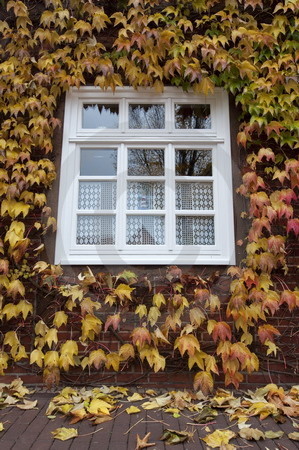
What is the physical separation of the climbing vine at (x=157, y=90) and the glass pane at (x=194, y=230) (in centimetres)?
33

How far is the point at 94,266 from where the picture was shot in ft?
11.4

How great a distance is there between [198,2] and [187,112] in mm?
1051

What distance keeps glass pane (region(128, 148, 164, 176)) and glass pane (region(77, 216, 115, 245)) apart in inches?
20.5

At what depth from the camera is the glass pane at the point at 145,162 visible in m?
3.73

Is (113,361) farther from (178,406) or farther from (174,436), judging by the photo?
(174,436)

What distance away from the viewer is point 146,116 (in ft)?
12.6

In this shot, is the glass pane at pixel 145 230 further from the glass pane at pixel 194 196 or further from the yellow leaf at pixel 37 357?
the yellow leaf at pixel 37 357

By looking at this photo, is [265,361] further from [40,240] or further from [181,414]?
Result: [40,240]

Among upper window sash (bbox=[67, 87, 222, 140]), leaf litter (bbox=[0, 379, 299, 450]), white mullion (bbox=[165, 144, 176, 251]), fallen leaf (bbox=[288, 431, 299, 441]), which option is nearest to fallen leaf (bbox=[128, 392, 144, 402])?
leaf litter (bbox=[0, 379, 299, 450])

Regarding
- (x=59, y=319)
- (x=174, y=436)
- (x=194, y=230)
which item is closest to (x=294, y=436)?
(x=174, y=436)

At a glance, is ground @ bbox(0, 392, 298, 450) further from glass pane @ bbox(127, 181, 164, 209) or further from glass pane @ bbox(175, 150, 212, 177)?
glass pane @ bbox(175, 150, 212, 177)

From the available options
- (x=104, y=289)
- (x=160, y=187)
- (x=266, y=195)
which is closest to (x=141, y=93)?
(x=160, y=187)

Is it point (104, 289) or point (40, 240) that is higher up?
point (40, 240)

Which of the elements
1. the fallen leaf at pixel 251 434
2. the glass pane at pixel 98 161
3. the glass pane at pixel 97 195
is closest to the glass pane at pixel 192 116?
the glass pane at pixel 98 161
